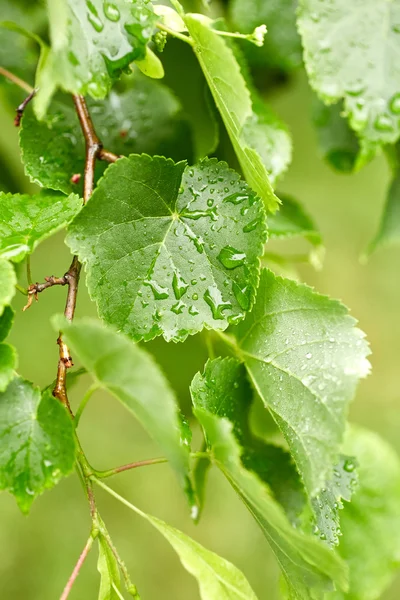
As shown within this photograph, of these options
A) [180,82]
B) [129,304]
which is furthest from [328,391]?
[180,82]

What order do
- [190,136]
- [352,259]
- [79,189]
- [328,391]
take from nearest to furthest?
[328,391] < [79,189] < [190,136] < [352,259]

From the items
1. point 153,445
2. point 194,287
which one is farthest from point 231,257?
point 153,445

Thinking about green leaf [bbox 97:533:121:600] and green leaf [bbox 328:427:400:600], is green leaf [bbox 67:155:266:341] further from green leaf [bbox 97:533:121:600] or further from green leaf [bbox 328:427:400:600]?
green leaf [bbox 328:427:400:600]

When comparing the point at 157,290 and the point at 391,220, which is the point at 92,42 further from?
the point at 391,220

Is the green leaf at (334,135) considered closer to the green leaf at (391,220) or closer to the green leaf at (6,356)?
the green leaf at (391,220)

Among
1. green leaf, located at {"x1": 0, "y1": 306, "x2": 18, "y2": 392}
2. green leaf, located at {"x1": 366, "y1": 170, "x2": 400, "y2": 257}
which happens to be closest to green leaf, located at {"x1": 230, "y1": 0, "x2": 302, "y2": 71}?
green leaf, located at {"x1": 366, "y1": 170, "x2": 400, "y2": 257}

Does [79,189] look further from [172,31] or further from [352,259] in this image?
[352,259]

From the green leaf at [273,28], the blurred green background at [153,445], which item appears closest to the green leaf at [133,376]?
the green leaf at [273,28]
